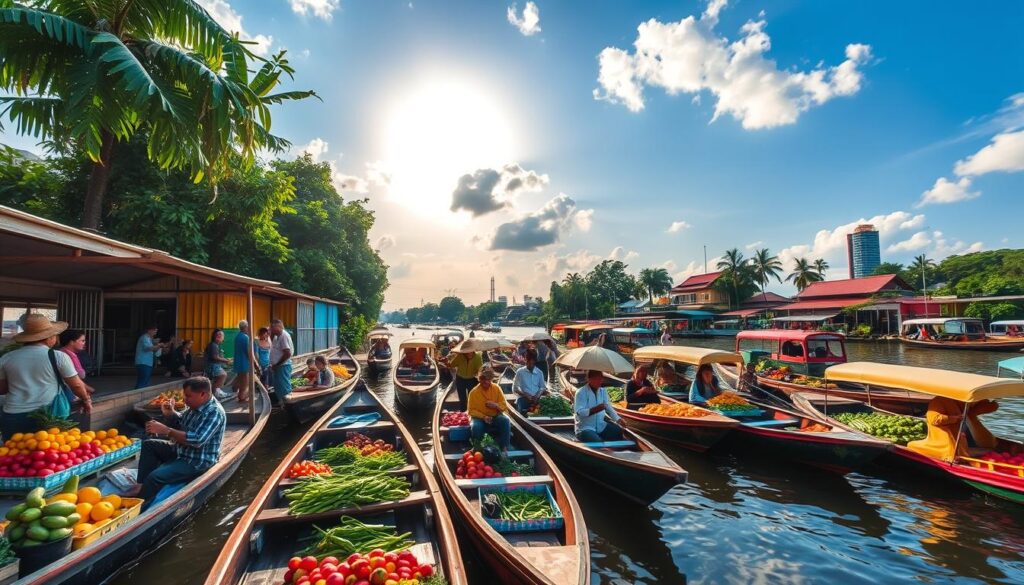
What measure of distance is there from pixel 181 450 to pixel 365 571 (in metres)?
3.55

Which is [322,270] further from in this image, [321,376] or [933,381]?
[933,381]

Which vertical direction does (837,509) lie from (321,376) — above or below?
below

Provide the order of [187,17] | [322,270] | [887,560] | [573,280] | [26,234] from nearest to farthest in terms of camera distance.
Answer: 1. [26,234]
2. [887,560]
3. [187,17]
4. [322,270]
5. [573,280]

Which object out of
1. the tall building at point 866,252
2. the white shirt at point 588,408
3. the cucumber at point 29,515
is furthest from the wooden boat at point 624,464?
the tall building at point 866,252

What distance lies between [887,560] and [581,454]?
396cm

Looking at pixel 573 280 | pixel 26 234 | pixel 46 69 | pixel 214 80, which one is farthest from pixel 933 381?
pixel 573 280

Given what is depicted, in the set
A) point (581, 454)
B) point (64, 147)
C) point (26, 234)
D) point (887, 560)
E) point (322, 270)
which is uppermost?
point (64, 147)

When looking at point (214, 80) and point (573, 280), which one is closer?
point (214, 80)

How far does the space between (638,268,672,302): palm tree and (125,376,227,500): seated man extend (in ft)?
231

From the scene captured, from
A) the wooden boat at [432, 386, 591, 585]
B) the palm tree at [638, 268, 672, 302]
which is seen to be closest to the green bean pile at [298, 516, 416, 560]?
the wooden boat at [432, 386, 591, 585]

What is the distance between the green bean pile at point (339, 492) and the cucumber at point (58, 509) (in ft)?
5.55

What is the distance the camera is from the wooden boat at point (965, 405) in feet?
19.7

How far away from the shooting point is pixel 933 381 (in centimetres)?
661

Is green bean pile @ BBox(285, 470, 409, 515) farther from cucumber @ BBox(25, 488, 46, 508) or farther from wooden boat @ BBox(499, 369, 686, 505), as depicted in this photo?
wooden boat @ BBox(499, 369, 686, 505)
